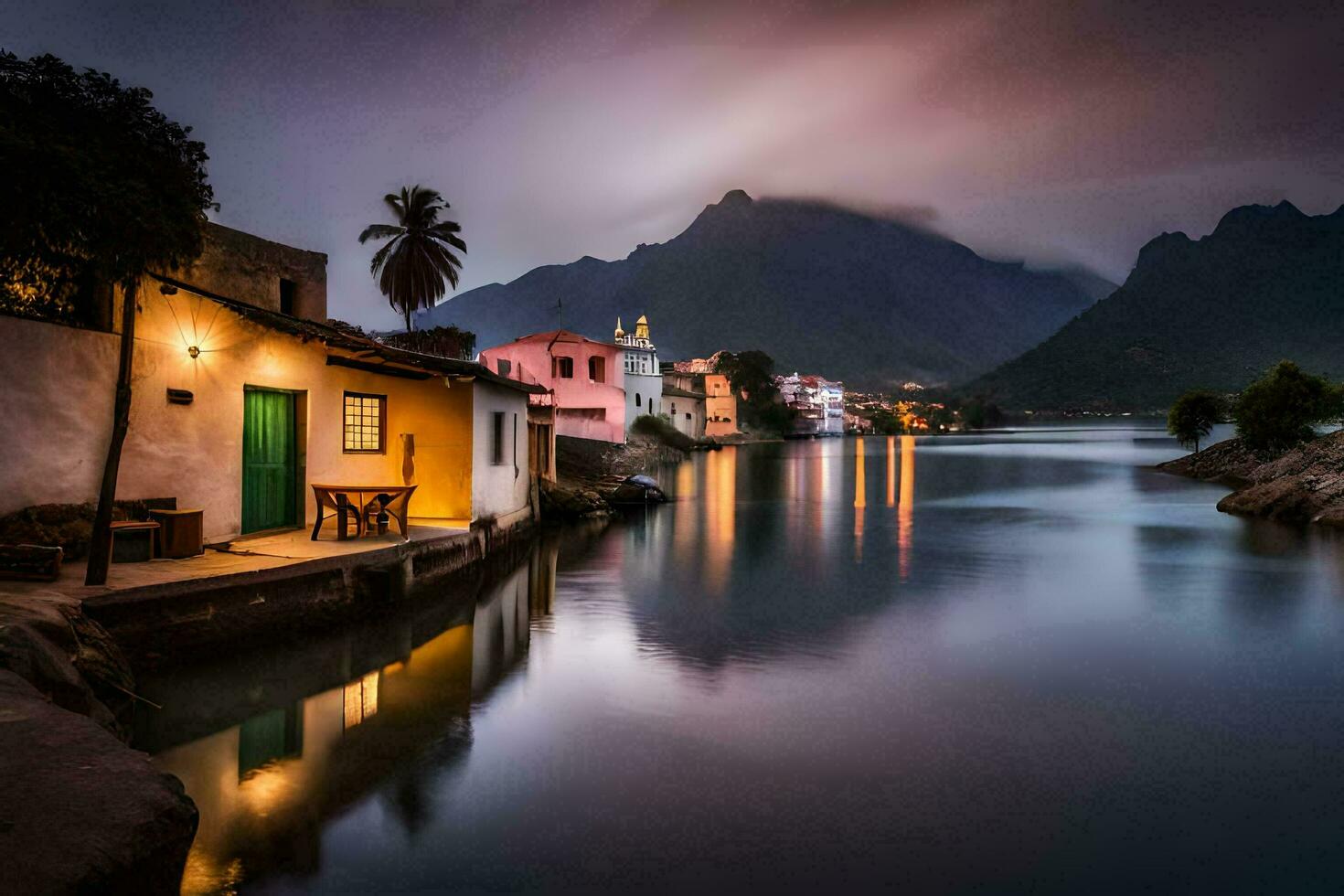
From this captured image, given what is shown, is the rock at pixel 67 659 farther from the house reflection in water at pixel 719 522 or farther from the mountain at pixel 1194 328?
the mountain at pixel 1194 328

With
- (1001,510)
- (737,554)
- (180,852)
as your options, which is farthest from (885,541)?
(180,852)

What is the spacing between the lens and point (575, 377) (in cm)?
5428

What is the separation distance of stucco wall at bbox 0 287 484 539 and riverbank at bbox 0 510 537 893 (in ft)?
3.48

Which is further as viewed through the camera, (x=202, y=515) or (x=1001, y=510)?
(x=1001, y=510)

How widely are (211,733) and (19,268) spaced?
566 cm

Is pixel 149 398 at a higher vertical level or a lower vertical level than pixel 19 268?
lower

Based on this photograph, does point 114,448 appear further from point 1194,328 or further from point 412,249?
point 1194,328

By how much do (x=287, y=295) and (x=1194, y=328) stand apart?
189670 millimetres

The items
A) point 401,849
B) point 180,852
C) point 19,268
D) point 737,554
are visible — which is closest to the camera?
point 180,852

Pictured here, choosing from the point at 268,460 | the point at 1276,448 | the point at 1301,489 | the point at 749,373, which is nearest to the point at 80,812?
the point at 268,460

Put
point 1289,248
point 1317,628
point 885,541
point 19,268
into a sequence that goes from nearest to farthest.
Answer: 1. point 19,268
2. point 1317,628
3. point 885,541
4. point 1289,248

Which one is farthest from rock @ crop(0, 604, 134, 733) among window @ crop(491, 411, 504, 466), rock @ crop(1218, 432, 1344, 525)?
rock @ crop(1218, 432, 1344, 525)

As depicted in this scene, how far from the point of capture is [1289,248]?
193m

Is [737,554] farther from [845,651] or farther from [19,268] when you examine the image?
[19,268]
